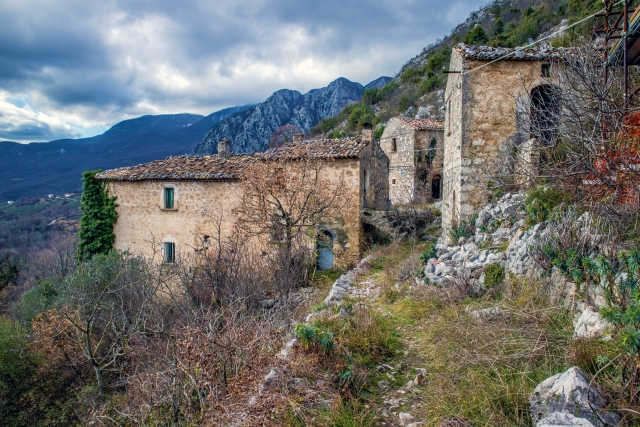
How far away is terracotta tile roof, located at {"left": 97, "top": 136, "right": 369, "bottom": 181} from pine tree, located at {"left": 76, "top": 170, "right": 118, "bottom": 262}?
22.2 inches

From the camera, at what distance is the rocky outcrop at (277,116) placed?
6050 centimetres

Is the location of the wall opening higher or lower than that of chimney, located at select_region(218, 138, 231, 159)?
lower

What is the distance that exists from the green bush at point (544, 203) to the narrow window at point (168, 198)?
13595 mm

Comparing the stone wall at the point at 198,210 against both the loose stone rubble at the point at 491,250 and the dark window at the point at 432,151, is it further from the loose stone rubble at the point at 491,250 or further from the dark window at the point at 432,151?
the dark window at the point at 432,151

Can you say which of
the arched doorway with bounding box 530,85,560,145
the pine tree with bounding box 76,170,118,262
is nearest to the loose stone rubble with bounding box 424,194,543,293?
the arched doorway with bounding box 530,85,560,145

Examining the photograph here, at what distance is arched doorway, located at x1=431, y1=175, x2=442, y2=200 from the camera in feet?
86.7

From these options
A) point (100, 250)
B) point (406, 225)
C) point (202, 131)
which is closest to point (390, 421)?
point (406, 225)

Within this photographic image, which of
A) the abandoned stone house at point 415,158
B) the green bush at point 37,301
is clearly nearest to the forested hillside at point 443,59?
the abandoned stone house at point 415,158

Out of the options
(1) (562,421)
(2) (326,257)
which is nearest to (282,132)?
(2) (326,257)

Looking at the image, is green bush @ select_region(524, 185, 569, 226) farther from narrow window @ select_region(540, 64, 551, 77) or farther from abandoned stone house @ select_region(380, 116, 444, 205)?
abandoned stone house @ select_region(380, 116, 444, 205)

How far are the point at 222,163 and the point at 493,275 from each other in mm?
12802

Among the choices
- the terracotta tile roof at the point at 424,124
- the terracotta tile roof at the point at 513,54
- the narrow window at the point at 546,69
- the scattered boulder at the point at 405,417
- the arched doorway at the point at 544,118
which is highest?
the terracotta tile roof at the point at 424,124

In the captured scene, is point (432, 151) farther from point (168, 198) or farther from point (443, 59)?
point (168, 198)

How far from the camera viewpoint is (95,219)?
1620cm
